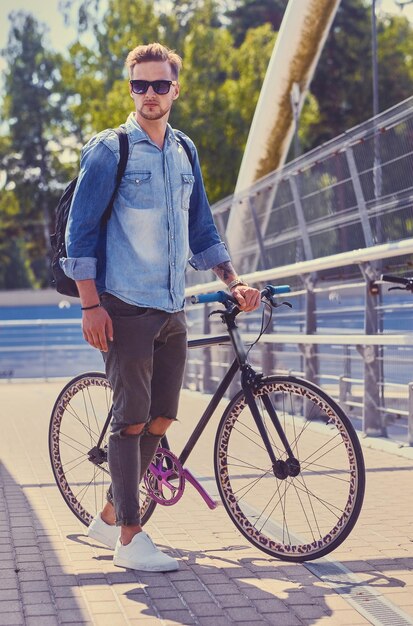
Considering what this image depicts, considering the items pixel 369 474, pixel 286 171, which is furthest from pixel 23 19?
pixel 369 474

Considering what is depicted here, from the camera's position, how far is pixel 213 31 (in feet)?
157

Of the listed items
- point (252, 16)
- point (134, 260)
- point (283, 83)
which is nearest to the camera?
point (134, 260)

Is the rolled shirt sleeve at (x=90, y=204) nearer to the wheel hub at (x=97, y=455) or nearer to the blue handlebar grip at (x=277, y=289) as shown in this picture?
the blue handlebar grip at (x=277, y=289)

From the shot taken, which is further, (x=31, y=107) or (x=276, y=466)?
(x=31, y=107)

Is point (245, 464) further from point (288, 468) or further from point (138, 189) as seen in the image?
point (138, 189)

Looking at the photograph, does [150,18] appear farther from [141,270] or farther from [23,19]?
[141,270]

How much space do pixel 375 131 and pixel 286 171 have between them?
271cm

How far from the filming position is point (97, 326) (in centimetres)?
503

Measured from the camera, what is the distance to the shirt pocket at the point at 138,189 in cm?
513

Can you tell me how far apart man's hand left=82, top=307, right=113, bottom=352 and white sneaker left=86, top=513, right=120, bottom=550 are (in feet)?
2.89

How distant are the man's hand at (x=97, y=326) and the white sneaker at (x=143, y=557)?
0.78 meters

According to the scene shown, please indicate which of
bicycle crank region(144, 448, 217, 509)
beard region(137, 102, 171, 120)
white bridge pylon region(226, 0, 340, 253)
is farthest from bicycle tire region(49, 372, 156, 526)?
white bridge pylon region(226, 0, 340, 253)

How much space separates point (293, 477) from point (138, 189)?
1.28 m

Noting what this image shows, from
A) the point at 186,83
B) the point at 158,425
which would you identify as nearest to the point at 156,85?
the point at 158,425
